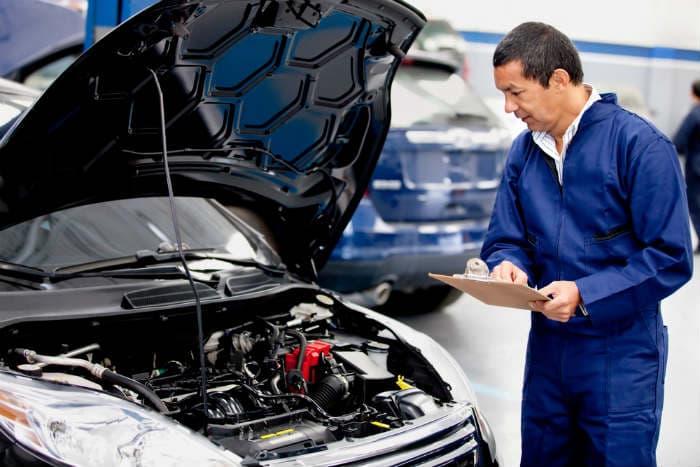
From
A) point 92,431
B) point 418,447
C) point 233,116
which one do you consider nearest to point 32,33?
point 233,116

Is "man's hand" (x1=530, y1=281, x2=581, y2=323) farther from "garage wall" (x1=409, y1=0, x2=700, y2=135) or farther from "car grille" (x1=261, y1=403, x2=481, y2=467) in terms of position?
"garage wall" (x1=409, y1=0, x2=700, y2=135)

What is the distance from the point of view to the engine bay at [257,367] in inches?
90.7

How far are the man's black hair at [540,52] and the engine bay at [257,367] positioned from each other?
1.02 m

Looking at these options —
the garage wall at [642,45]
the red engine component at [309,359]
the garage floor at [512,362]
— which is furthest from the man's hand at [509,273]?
the garage wall at [642,45]

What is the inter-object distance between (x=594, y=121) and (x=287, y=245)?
1.41m

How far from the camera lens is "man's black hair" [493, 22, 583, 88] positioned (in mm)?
2322

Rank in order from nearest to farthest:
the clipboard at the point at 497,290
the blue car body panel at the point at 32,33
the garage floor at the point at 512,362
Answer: the clipboard at the point at 497,290, the garage floor at the point at 512,362, the blue car body panel at the point at 32,33

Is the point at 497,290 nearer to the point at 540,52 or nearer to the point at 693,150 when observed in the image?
the point at 540,52

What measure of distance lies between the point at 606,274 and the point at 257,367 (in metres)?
1.17

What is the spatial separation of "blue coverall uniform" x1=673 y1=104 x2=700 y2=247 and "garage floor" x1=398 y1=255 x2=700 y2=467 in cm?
132

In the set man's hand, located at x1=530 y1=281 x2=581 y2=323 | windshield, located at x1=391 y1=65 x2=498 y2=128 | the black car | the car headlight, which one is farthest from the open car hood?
windshield, located at x1=391 y1=65 x2=498 y2=128

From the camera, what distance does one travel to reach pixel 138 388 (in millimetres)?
2293

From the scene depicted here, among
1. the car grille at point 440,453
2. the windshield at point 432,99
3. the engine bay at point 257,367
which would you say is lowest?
the car grille at point 440,453

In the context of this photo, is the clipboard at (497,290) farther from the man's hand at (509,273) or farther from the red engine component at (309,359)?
the red engine component at (309,359)
